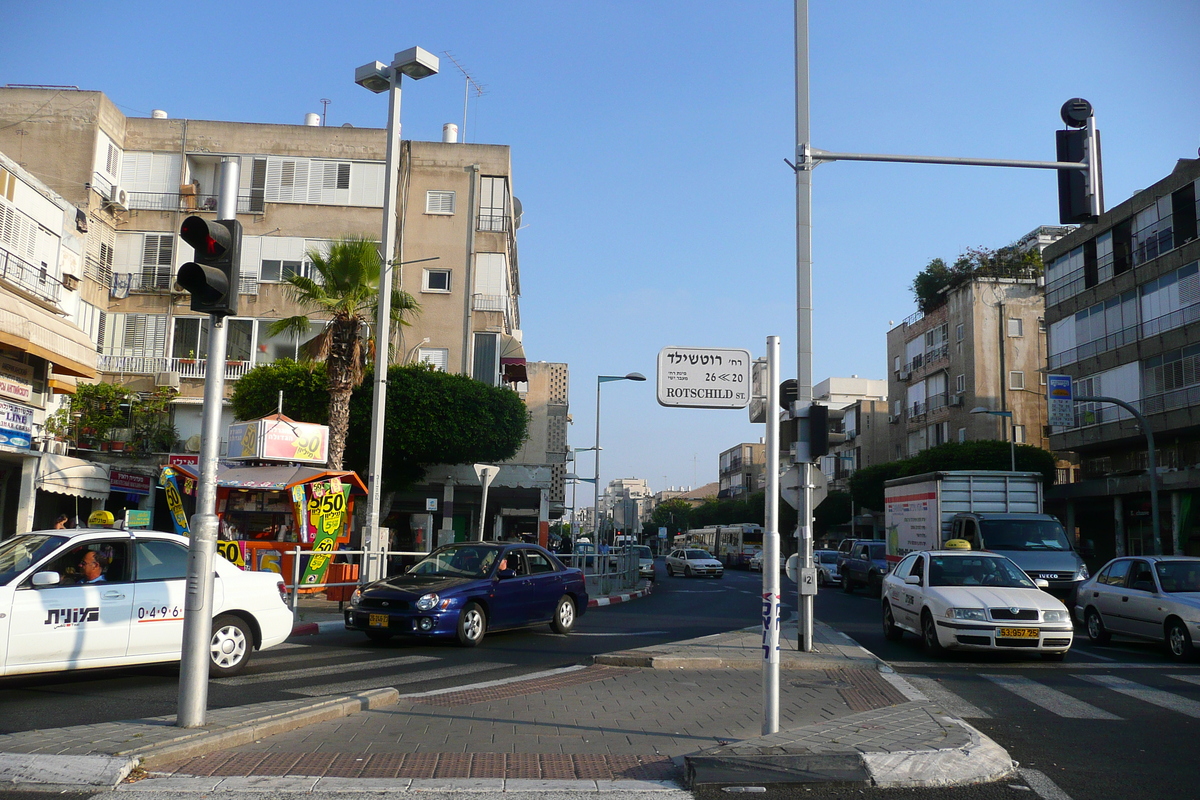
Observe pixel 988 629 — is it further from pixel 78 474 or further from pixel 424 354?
pixel 424 354

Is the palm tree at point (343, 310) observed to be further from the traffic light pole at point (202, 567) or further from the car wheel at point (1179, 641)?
the car wheel at point (1179, 641)

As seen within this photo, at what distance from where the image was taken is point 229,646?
9898mm

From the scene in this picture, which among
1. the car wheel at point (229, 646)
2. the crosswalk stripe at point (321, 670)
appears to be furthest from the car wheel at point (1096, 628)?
the car wheel at point (229, 646)

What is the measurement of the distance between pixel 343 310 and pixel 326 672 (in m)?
13.6

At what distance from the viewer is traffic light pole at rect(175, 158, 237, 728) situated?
6.49 meters

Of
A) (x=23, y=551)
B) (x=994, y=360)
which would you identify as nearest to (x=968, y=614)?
(x=23, y=551)

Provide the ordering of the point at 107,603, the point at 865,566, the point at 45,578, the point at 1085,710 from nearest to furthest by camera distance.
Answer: the point at 45,578 < the point at 1085,710 < the point at 107,603 < the point at 865,566

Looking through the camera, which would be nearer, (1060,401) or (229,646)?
(229,646)

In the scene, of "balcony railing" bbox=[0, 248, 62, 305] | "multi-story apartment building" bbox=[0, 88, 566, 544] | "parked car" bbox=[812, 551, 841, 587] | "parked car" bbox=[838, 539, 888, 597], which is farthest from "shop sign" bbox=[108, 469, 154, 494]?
"parked car" bbox=[838, 539, 888, 597]

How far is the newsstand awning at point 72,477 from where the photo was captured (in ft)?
81.8

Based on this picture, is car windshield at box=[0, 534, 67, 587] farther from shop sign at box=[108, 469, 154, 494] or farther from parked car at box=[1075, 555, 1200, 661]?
shop sign at box=[108, 469, 154, 494]

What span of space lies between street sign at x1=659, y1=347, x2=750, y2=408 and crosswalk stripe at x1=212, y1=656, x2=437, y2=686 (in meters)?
5.34

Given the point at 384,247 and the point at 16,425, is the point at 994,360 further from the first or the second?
the point at 16,425

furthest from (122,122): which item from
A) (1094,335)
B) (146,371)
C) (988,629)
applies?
(1094,335)
